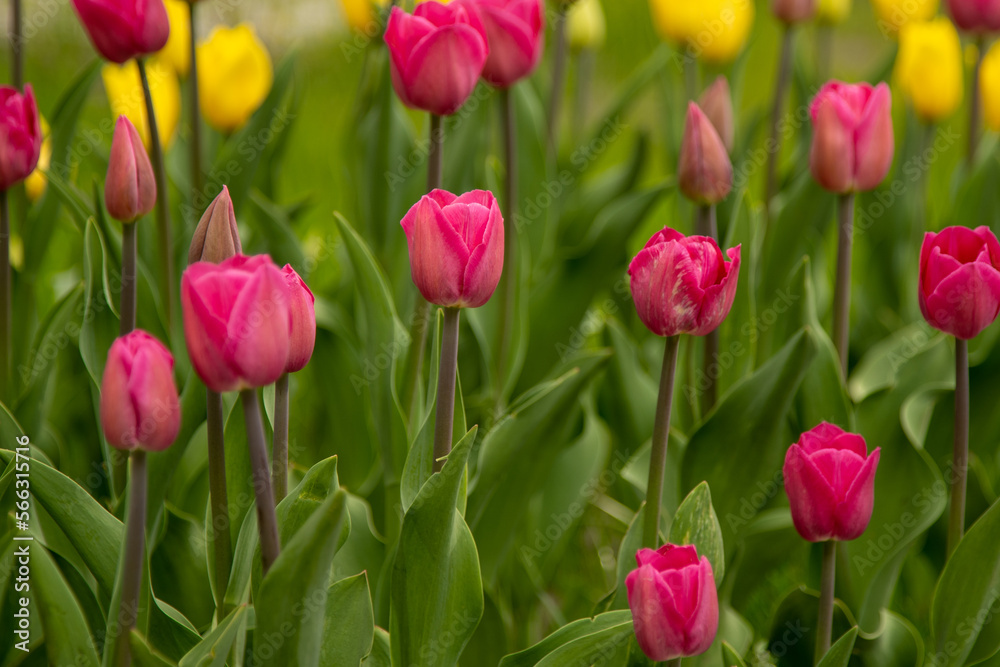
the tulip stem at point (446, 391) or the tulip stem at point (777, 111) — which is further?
the tulip stem at point (777, 111)

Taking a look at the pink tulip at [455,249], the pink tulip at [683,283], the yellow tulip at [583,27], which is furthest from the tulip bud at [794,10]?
the pink tulip at [455,249]

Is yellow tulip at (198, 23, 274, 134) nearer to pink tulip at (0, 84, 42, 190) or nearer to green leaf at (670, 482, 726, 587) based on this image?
pink tulip at (0, 84, 42, 190)

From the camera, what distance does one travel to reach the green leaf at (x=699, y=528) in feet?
3.26

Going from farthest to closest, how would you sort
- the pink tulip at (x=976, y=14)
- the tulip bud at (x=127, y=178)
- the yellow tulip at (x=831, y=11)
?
the yellow tulip at (x=831, y=11)
the pink tulip at (x=976, y=14)
the tulip bud at (x=127, y=178)

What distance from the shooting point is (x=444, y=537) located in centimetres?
91

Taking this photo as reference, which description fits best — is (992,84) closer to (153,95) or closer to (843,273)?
(843,273)

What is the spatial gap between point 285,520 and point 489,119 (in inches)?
52.7

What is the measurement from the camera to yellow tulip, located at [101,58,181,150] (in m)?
1.80

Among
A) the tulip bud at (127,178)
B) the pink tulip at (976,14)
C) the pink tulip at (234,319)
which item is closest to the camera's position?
the pink tulip at (234,319)

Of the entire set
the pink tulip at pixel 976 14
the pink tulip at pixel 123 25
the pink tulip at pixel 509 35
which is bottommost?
the pink tulip at pixel 976 14

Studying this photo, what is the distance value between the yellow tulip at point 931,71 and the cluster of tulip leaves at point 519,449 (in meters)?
0.14

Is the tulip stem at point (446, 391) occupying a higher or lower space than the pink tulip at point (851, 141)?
lower

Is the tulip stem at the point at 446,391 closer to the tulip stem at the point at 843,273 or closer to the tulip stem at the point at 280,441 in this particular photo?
the tulip stem at the point at 280,441

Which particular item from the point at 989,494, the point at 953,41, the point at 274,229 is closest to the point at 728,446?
the point at 989,494
